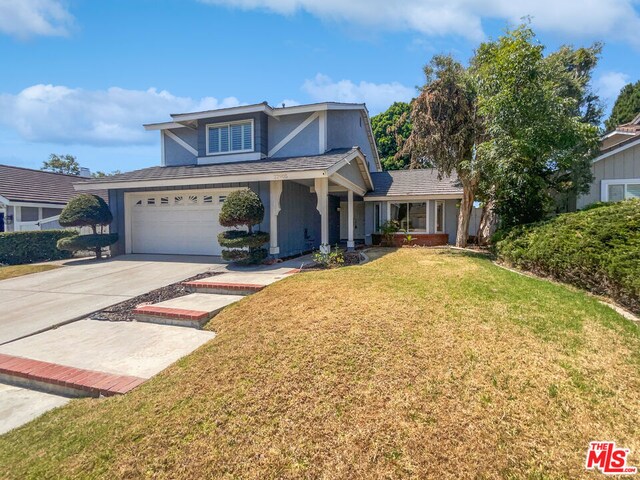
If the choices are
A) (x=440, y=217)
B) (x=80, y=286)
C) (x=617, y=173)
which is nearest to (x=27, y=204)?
(x=80, y=286)

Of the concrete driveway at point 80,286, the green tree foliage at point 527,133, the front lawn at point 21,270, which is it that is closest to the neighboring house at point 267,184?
the concrete driveway at point 80,286

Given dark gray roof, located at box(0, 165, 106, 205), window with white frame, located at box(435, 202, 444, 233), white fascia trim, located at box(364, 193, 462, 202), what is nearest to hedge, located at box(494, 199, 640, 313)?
white fascia trim, located at box(364, 193, 462, 202)

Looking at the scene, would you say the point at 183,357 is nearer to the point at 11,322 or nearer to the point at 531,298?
the point at 11,322

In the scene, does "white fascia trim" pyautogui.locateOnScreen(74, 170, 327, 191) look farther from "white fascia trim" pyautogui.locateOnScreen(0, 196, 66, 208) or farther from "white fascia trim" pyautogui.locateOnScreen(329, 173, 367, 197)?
"white fascia trim" pyautogui.locateOnScreen(0, 196, 66, 208)

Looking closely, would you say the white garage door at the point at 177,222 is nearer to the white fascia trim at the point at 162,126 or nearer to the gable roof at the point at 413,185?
the white fascia trim at the point at 162,126

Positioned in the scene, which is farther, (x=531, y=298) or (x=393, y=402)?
(x=531, y=298)

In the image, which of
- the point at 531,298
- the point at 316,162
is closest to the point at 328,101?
the point at 316,162

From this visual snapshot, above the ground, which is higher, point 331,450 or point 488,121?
point 488,121

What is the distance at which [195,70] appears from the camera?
10.9 m

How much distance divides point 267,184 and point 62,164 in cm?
4742

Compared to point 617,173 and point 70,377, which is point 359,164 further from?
point 70,377

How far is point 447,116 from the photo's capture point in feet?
40.3

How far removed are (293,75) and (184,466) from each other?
12825 mm

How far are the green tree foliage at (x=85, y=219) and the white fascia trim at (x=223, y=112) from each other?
5.17m
